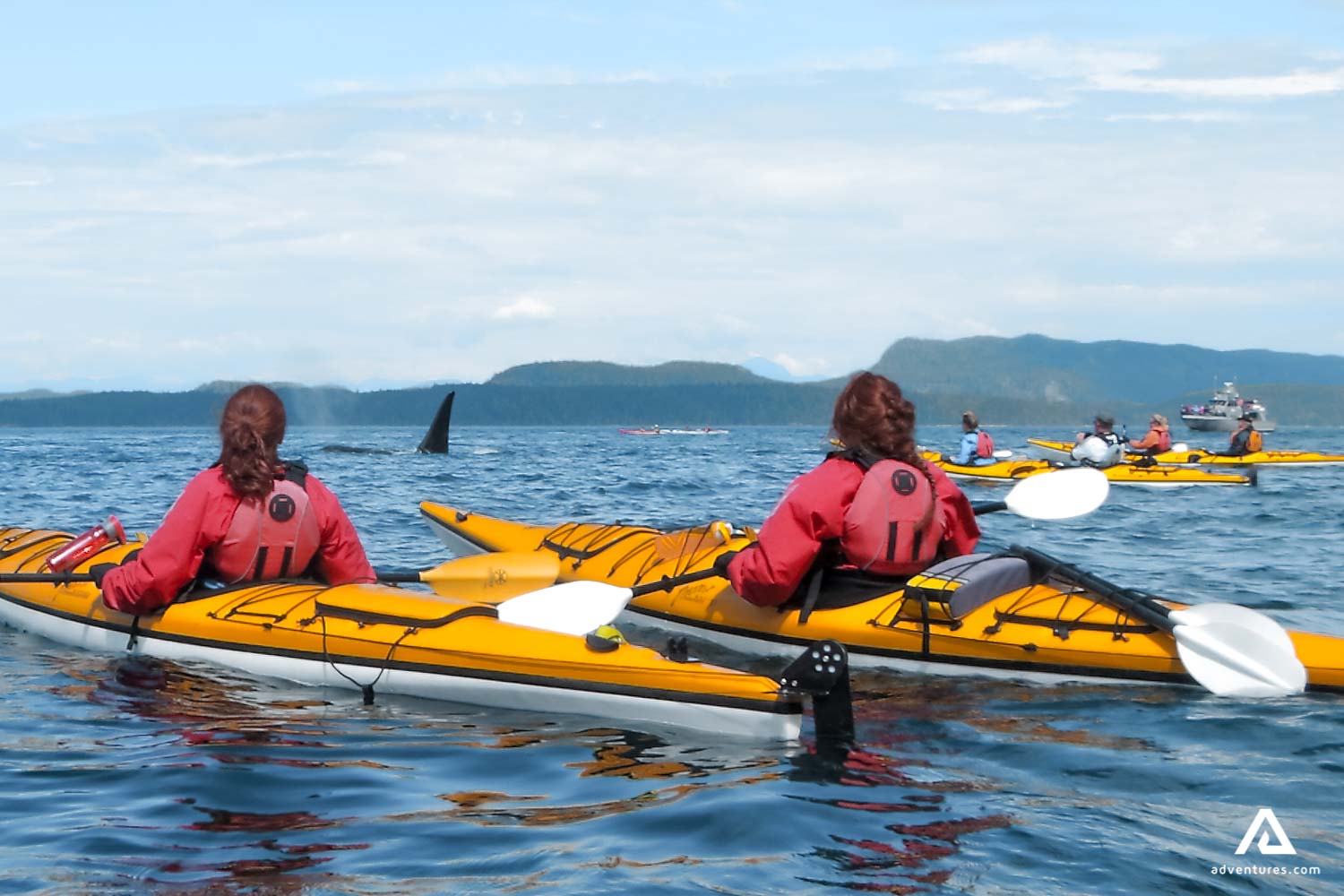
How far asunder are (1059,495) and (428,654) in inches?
157

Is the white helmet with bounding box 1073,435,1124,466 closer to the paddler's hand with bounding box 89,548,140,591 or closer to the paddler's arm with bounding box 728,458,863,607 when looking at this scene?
the paddler's arm with bounding box 728,458,863,607

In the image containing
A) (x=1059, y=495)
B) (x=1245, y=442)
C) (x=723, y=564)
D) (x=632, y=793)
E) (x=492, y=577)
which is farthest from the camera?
(x=1245, y=442)

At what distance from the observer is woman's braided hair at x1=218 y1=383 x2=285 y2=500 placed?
6340 millimetres

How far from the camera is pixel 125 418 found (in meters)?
171

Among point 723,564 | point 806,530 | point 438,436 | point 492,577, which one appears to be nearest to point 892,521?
point 806,530

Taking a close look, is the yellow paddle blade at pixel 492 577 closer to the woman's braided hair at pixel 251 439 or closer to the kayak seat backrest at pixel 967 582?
the woman's braided hair at pixel 251 439

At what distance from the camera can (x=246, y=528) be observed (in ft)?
21.8

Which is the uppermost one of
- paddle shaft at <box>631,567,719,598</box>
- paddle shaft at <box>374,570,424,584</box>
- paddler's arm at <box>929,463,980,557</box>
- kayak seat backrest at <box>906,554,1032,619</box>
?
paddler's arm at <box>929,463,980,557</box>

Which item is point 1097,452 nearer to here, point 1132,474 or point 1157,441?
point 1132,474

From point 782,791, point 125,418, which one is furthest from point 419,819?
point 125,418

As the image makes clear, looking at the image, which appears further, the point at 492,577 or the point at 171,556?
the point at 492,577

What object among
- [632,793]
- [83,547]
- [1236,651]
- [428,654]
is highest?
[83,547]

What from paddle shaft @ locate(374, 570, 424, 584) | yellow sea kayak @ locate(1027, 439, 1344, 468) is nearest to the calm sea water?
paddle shaft @ locate(374, 570, 424, 584)

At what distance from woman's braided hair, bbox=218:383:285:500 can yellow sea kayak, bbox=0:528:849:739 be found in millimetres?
651
